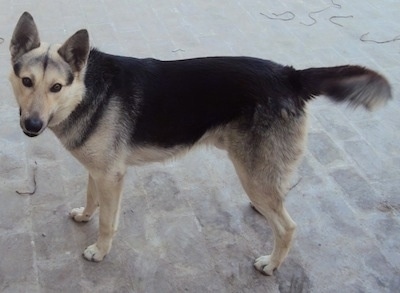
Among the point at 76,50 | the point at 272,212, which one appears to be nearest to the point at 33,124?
the point at 76,50

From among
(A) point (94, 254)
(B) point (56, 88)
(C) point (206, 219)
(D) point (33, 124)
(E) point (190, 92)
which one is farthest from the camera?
(C) point (206, 219)

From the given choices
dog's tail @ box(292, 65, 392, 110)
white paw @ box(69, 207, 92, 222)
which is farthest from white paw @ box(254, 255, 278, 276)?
white paw @ box(69, 207, 92, 222)

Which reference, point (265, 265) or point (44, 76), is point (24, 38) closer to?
point (44, 76)

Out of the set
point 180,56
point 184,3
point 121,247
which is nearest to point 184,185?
point 121,247

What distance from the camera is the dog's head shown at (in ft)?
8.04

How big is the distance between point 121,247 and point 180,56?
8.71ft

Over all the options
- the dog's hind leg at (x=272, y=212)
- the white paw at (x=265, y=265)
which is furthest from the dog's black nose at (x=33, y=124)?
the white paw at (x=265, y=265)

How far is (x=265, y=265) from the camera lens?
3.12 metres

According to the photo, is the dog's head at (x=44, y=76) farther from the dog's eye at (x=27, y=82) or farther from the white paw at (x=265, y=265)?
the white paw at (x=265, y=265)

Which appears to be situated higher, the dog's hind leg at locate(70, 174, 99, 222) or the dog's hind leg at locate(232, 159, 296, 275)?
the dog's hind leg at locate(232, 159, 296, 275)

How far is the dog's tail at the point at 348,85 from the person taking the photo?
2553mm

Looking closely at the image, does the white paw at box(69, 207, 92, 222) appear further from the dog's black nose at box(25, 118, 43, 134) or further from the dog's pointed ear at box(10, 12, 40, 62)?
the dog's pointed ear at box(10, 12, 40, 62)

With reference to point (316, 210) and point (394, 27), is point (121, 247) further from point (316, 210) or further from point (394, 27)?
point (394, 27)

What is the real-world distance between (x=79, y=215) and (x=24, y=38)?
52.3 inches
